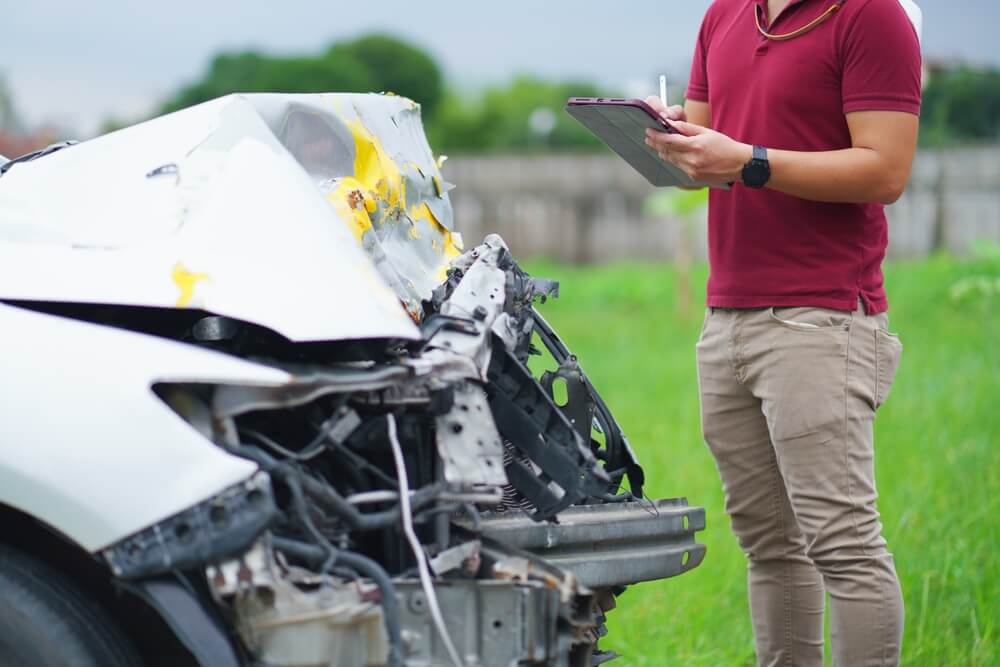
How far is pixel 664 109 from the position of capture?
341 cm

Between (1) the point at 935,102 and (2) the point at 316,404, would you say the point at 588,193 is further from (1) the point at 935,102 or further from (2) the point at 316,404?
(2) the point at 316,404

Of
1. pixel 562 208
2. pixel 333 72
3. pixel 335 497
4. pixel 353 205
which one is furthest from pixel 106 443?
pixel 333 72

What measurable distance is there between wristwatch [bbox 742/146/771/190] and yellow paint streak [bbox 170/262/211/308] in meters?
1.44

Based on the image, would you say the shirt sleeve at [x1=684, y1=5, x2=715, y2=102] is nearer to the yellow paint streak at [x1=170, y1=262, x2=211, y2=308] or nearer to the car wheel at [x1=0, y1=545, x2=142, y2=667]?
the yellow paint streak at [x1=170, y1=262, x2=211, y2=308]

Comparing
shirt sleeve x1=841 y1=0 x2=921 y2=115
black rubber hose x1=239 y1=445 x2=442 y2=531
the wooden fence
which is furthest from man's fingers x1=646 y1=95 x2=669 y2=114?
the wooden fence

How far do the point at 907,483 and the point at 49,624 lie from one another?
5020mm

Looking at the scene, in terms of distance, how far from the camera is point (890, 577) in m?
3.29

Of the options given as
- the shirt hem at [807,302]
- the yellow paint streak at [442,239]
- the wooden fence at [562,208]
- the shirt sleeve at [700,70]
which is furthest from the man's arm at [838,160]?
the wooden fence at [562,208]

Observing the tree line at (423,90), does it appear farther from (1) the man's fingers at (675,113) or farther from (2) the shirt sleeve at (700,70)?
(1) the man's fingers at (675,113)

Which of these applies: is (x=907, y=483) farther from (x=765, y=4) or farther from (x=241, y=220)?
(x=241, y=220)

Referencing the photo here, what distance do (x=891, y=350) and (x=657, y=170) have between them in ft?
2.77

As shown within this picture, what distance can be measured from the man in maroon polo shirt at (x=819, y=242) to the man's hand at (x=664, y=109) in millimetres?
19

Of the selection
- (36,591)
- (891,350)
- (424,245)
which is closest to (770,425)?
(891,350)

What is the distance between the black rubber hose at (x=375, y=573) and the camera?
100 inches
